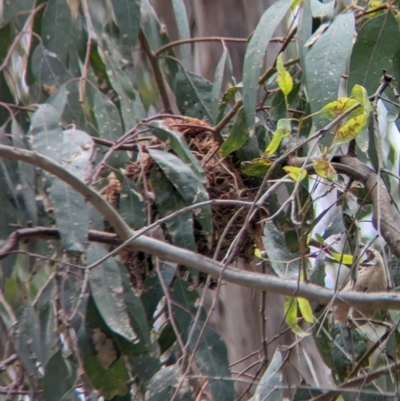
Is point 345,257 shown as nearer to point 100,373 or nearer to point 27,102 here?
point 100,373

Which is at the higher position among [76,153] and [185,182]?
[76,153]

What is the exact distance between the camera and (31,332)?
38.6 inches

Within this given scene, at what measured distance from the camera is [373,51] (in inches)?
33.4

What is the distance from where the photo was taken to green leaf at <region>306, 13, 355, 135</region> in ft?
2.52

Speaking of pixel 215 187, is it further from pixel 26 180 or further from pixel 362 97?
pixel 362 97

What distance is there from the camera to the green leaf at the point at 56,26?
1.17 m

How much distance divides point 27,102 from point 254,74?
775 mm

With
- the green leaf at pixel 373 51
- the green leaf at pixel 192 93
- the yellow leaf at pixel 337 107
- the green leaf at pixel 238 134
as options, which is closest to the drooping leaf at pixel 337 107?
the yellow leaf at pixel 337 107

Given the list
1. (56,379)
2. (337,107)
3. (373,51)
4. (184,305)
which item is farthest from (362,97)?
(56,379)

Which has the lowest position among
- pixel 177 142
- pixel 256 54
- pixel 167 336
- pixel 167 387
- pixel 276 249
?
pixel 167 336

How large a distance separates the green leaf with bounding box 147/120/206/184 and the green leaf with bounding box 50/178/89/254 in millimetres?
210

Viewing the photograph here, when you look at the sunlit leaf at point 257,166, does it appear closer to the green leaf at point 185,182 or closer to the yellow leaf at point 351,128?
the green leaf at point 185,182

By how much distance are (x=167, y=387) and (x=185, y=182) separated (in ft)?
0.98

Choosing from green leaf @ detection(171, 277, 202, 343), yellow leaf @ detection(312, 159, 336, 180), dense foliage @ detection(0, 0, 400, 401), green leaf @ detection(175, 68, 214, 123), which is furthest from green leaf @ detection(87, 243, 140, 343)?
green leaf @ detection(175, 68, 214, 123)
